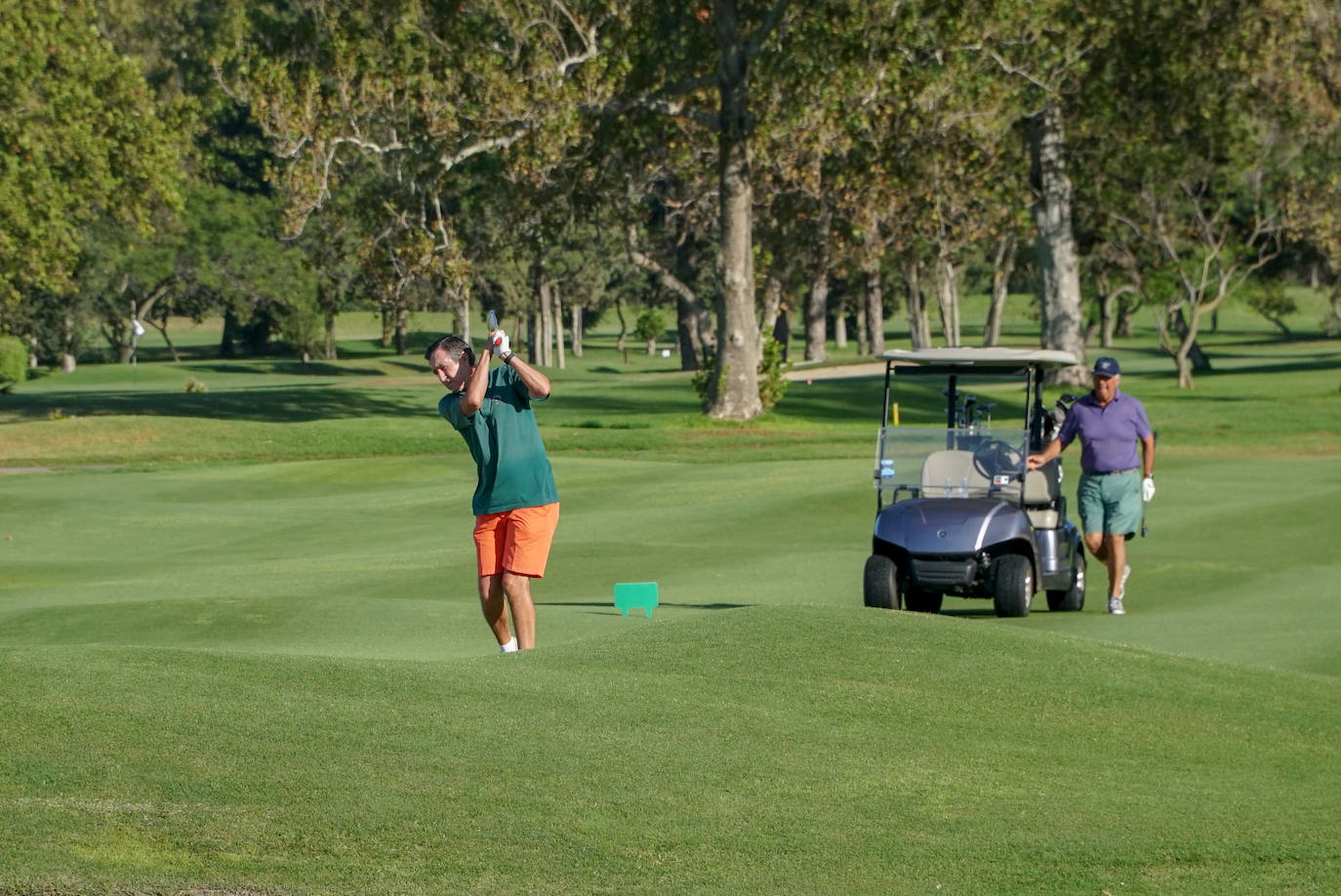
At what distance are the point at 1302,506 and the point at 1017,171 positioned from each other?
28.7 metres

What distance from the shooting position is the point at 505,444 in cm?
991

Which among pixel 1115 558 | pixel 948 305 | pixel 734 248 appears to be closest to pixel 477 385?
pixel 1115 558

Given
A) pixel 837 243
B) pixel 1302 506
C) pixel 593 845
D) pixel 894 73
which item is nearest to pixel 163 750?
pixel 593 845

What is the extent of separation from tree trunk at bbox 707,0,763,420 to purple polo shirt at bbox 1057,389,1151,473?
914 inches

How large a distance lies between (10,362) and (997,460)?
144ft

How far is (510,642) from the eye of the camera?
10219mm

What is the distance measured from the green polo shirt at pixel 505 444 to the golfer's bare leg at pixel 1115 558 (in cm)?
559

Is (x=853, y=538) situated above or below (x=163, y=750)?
below

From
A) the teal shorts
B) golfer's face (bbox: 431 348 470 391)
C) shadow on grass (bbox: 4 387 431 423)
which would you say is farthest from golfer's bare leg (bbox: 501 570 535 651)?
shadow on grass (bbox: 4 387 431 423)

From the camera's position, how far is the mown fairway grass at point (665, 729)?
592cm

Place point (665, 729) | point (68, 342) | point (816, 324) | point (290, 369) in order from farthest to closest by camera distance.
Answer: point (816, 324) → point (290, 369) → point (68, 342) → point (665, 729)

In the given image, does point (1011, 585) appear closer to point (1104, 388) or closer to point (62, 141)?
point (1104, 388)

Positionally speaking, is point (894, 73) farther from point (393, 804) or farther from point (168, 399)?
point (393, 804)

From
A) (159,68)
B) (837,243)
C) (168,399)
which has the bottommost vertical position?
(168,399)
